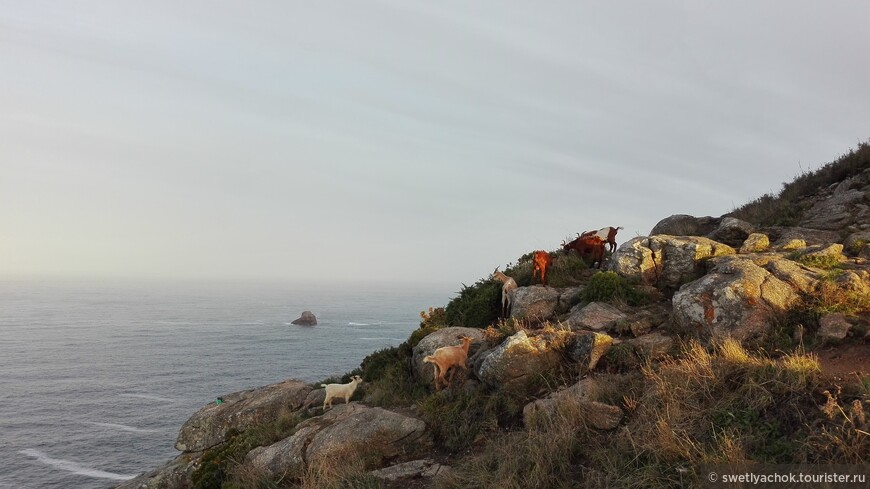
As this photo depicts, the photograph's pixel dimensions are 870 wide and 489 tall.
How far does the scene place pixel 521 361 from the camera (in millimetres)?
10164

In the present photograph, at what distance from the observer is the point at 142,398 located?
5228 cm

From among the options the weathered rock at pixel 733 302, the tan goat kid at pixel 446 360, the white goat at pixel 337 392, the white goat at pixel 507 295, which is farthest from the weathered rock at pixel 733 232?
the white goat at pixel 337 392

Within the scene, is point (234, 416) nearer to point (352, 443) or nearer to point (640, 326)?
point (352, 443)

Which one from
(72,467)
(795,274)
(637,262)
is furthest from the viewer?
(72,467)

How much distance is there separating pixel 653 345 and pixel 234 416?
531 inches

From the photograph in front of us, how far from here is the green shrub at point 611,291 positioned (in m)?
12.3

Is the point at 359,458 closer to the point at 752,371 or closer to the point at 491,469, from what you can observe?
the point at 491,469

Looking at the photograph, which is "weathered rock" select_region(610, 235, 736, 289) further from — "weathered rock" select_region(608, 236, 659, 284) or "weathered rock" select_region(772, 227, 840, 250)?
"weathered rock" select_region(772, 227, 840, 250)

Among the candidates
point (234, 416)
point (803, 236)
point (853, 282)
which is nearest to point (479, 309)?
point (234, 416)

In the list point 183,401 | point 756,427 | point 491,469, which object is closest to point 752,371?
point 756,427

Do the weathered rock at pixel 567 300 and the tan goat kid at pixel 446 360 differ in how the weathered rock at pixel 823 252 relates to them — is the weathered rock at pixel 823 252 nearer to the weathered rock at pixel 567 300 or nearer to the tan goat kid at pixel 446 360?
the weathered rock at pixel 567 300

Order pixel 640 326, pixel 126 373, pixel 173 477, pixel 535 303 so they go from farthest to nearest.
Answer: pixel 126 373 → pixel 535 303 → pixel 173 477 → pixel 640 326

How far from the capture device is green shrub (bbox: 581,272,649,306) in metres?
12.3

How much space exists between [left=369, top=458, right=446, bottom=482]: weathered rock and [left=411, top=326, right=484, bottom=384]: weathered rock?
3.81 m
